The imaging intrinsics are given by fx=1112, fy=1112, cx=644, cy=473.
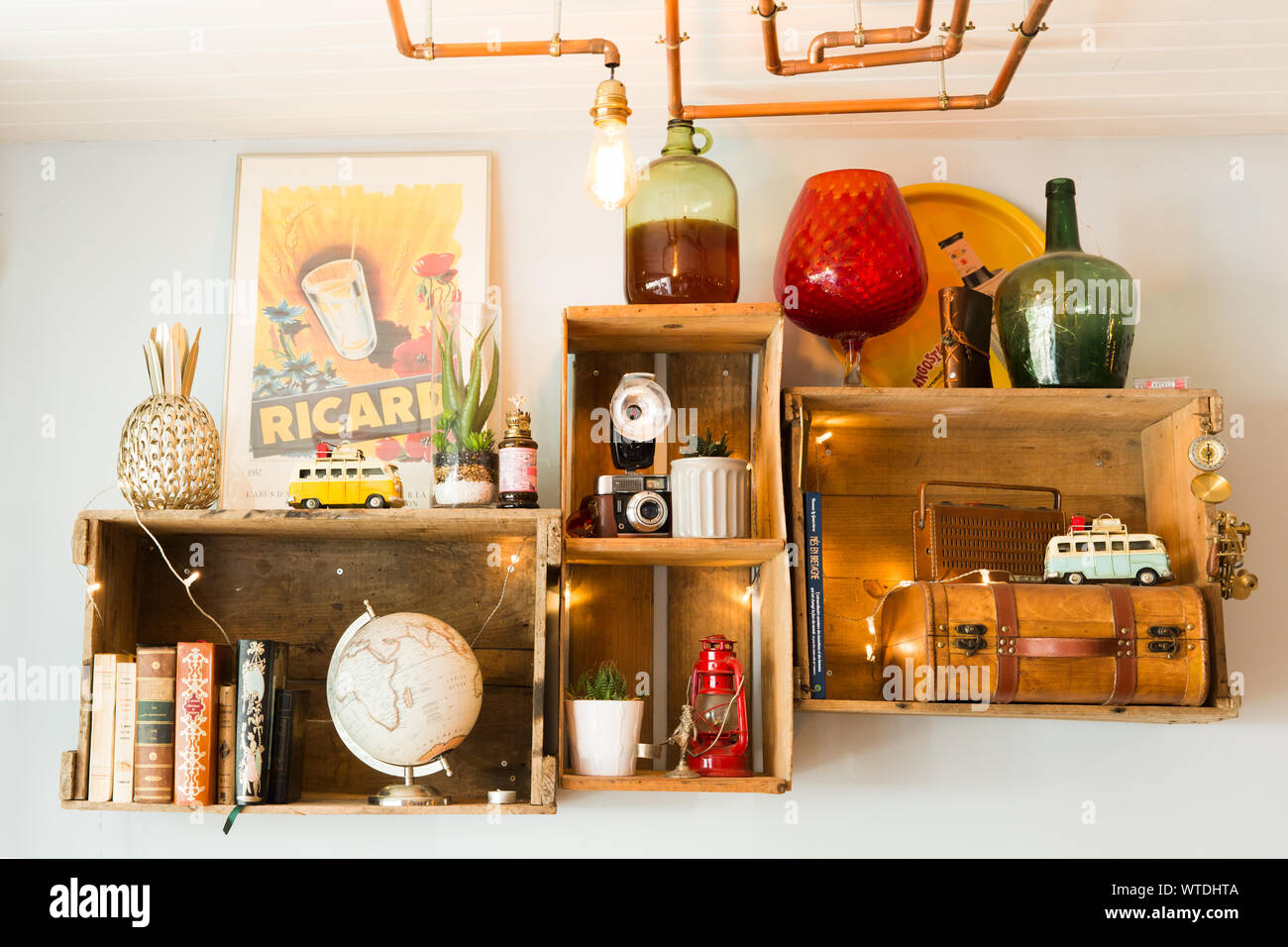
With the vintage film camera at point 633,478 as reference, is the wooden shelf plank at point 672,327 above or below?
above

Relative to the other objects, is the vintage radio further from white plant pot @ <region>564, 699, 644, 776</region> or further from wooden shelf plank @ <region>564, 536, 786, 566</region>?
white plant pot @ <region>564, 699, 644, 776</region>

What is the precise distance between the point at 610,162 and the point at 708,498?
62 centimetres

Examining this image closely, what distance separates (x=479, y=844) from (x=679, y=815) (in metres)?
0.38

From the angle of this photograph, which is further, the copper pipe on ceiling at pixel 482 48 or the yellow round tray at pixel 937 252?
the yellow round tray at pixel 937 252

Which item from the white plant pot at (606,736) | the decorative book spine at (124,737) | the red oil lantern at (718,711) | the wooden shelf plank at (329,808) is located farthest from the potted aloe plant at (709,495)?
the decorative book spine at (124,737)

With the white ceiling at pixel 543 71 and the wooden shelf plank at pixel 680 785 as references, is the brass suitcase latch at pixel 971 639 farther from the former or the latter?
the white ceiling at pixel 543 71

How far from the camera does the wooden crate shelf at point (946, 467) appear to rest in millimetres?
1994

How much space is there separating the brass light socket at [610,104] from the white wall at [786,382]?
69cm

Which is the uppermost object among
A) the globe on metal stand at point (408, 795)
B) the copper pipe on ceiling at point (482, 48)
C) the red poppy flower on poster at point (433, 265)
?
the copper pipe on ceiling at point (482, 48)

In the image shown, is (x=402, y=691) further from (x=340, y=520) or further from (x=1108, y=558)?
(x=1108, y=558)

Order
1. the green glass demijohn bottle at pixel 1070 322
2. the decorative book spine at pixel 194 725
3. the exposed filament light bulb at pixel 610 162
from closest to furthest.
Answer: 1. the exposed filament light bulb at pixel 610 162
2. the decorative book spine at pixel 194 725
3. the green glass demijohn bottle at pixel 1070 322

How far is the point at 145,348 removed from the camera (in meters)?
2.02

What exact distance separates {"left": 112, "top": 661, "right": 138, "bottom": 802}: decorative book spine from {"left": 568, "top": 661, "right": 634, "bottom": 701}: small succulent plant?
0.73 m
